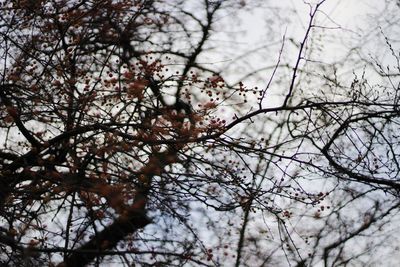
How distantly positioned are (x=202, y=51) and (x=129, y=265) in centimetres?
664

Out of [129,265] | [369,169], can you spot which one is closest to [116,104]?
[129,265]

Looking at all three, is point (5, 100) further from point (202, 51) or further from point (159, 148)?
point (202, 51)

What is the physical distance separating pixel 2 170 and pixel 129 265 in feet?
6.92

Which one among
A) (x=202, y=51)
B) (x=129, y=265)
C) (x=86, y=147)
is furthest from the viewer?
(x=202, y=51)

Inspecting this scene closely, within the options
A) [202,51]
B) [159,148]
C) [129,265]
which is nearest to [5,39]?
[159,148]

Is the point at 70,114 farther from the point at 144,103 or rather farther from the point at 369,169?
the point at 369,169

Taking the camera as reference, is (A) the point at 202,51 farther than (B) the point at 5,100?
Yes

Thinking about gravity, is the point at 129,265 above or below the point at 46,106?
below

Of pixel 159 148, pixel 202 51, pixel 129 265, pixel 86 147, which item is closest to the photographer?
pixel 129 265

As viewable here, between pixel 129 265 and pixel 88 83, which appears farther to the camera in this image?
pixel 88 83

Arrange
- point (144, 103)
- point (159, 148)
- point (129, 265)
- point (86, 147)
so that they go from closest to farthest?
point (129, 265)
point (86, 147)
point (159, 148)
point (144, 103)

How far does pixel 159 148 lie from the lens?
4980 millimetres

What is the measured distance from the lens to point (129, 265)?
3.41 meters

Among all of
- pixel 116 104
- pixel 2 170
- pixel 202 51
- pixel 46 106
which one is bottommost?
pixel 2 170
